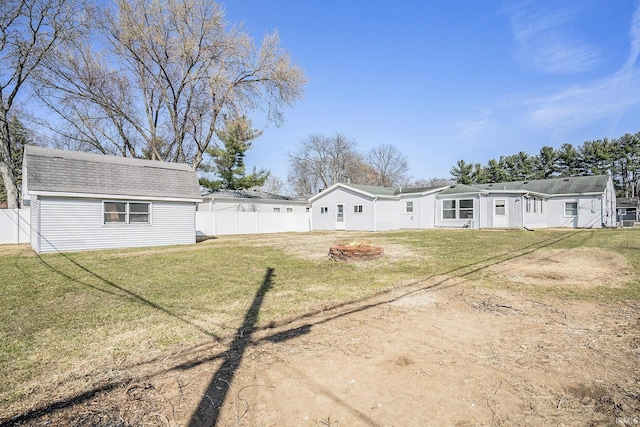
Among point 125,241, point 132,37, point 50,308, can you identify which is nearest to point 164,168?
point 125,241

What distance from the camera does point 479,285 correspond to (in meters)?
6.40

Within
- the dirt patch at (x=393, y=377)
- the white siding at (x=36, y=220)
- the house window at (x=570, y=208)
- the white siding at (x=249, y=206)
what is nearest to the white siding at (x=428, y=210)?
the house window at (x=570, y=208)

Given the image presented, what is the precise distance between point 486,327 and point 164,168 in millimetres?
15696

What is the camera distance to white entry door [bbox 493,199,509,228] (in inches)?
880

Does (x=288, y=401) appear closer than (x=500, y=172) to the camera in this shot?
Yes

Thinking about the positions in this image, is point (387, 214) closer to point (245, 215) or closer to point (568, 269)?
point (245, 215)

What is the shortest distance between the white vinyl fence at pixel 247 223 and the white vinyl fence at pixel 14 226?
8442 millimetres

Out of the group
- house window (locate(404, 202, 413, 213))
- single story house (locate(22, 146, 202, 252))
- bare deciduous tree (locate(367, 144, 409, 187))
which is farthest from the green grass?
bare deciduous tree (locate(367, 144, 409, 187))

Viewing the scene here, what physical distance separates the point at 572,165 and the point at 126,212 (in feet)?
182

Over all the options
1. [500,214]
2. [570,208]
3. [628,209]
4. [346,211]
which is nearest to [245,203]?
[346,211]

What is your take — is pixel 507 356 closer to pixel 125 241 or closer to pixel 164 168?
pixel 125 241

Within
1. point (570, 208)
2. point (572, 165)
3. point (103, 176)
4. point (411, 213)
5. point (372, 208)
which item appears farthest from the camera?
point (572, 165)

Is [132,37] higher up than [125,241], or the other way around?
[132,37]

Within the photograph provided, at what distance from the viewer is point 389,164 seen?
176 ft
